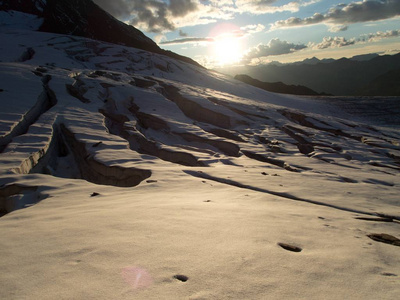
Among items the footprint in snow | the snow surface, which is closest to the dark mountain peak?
the snow surface

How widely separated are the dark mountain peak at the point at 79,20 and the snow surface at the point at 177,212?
1794 inches

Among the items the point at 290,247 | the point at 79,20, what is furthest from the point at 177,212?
the point at 79,20

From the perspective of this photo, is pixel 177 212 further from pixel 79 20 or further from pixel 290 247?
pixel 79 20

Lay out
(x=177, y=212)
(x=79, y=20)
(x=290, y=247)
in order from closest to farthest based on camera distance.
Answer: (x=290, y=247), (x=177, y=212), (x=79, y=20)

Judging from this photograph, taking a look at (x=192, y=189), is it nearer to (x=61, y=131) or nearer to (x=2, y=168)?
(x=2, y=168)

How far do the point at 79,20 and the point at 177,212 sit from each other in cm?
6841

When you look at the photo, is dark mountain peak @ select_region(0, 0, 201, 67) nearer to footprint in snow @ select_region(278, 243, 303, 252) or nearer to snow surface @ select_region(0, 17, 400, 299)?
A: snow surface @ select_region(0, 17, 400, 299)

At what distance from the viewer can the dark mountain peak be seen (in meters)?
54.9

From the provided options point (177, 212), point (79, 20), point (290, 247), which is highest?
point (79, 20)

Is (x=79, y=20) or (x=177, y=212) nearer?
(x=177, y=212)

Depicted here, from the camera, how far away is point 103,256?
2.85 m

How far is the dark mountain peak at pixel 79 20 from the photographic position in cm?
5491

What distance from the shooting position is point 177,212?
4.62m

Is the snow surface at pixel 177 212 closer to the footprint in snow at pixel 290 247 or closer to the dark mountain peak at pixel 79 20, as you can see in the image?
the footprint in snow at pixel 290 247
